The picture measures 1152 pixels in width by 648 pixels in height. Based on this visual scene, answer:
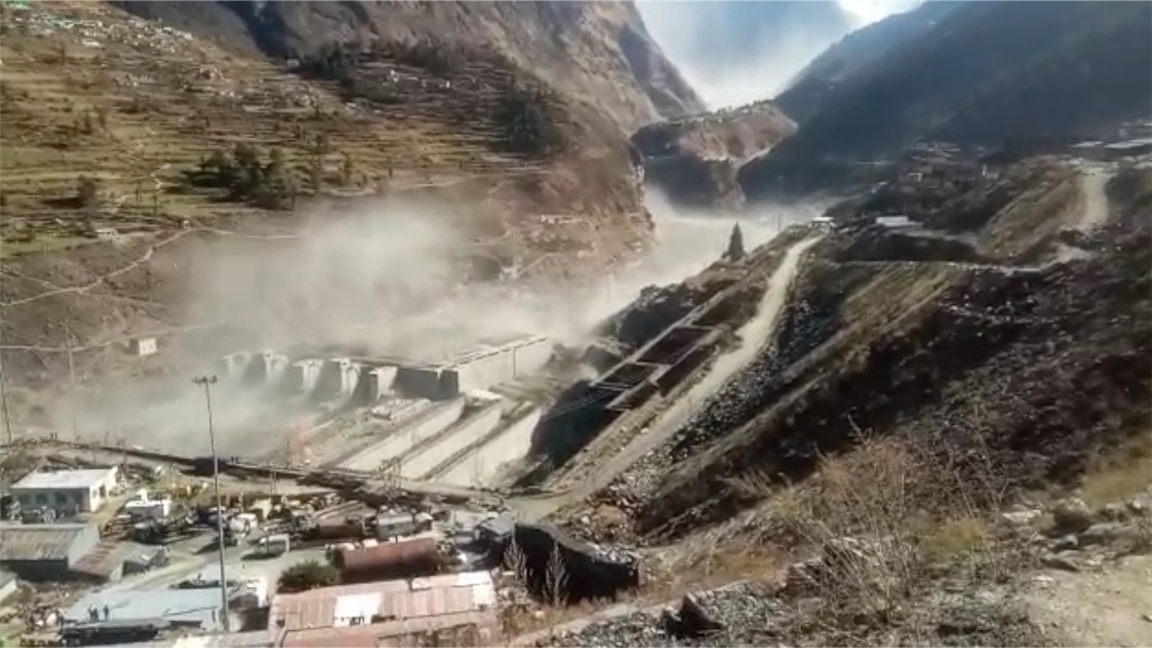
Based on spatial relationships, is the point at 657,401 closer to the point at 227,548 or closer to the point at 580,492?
the point at 580,492

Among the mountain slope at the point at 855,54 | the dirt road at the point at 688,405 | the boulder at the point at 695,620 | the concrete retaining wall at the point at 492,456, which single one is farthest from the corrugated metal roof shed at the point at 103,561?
the mountain slope at the point at 855,54

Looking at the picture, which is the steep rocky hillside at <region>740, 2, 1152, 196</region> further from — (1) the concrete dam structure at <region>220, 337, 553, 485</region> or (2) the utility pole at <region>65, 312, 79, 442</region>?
(2) the utility pole at <region>65, 312, 79, 442</region>

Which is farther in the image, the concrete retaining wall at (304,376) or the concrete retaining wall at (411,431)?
the concrete retaining wall at (304,376)

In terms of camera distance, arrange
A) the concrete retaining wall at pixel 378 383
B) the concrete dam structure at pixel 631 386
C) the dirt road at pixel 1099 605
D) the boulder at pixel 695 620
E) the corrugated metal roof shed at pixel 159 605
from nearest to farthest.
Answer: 1. the dirt road at pixel 1099 605
2. the boulder at pixel 695 620
3. the corrugated metal roof shed at pixel 159 605
4. the concrete dam structure at pixel 631 386
5. the concrete retaining wall at pixel 378 383

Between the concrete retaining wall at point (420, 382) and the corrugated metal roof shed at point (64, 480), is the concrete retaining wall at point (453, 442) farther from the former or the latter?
the corrugated metal roof shed at point (64, 480)

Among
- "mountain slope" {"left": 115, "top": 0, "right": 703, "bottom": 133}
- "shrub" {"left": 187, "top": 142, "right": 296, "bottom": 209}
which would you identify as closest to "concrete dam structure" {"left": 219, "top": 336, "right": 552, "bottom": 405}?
"shrub" {"left": 187, "top": 142, "right": 296, "bottom": 209}

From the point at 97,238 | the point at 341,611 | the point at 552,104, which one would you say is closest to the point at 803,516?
the point at 341,611
